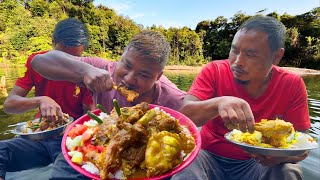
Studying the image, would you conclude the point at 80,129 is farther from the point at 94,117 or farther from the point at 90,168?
the point at 90,168

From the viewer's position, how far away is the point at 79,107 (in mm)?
2490

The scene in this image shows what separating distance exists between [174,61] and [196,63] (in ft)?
6.08

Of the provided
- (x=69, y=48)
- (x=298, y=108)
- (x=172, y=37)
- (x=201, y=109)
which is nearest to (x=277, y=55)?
(x=298, y=108)

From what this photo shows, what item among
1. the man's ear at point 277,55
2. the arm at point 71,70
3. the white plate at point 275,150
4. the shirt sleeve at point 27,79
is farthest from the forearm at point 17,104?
the man's ear at point 277,55

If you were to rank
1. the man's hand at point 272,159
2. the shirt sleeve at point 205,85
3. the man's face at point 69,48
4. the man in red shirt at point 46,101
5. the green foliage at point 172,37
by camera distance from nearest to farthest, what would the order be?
the man's hand at point 272,159 → the shirt sleeve at point 205,85 → the man in red shirt at point 46,101 → the man's face at point 69,48 → the green foliage at point 172,37

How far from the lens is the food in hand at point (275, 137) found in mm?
1296

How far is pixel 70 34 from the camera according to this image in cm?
249

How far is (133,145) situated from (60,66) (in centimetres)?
91

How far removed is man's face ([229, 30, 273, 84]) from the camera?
1.70m

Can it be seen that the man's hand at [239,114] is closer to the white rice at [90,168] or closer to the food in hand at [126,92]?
the food in hand at [126,92]

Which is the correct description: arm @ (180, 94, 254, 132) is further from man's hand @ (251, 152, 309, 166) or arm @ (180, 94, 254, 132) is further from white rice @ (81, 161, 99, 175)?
white rice @ (81, 161, 99, 175)

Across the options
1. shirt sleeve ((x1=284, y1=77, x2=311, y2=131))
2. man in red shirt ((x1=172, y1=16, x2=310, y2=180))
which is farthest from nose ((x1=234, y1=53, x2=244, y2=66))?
shirt sleeve ((x1=284, y1=77, x2=311, y2=131))

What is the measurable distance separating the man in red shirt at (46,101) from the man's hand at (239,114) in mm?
1210

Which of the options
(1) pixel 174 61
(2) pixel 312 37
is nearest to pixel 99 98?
(1) pixel 174 61
